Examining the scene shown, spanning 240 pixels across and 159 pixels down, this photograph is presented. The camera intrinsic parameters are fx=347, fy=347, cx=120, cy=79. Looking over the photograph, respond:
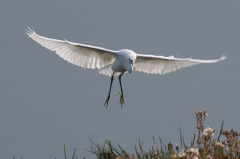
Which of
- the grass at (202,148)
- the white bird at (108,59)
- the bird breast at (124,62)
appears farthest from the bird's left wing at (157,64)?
the grass at (202,148)

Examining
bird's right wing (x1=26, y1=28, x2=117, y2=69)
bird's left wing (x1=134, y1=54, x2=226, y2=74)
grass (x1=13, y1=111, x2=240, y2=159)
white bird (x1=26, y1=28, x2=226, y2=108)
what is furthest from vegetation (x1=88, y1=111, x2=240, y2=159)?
bird's left wing (x1=134, y1=54, x2=226, y2=74)

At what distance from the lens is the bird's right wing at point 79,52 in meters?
3.94

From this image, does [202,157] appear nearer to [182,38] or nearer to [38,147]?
[38,147]

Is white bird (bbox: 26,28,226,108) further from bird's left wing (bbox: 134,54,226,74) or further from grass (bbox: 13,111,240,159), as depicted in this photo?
A: grass (bbox: 13,111,240,159)

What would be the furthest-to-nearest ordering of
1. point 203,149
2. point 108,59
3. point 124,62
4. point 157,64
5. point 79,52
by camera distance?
point 157,64
point 108,59
point 79,52
point 124,62
point 203,149

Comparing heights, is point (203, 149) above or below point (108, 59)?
below

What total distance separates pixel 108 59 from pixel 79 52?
41 cm

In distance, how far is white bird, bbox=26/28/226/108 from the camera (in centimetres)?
392

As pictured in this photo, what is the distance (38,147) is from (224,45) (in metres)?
4.36

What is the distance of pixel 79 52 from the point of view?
4215mm

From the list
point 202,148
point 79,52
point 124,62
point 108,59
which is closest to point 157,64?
point 108,59

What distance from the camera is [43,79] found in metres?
6.19

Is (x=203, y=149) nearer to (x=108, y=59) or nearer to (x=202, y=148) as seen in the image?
(x=202, y=148)

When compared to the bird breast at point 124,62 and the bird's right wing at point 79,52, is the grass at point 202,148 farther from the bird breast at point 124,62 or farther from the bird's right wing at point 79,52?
the bird's right wing at point 79,52
